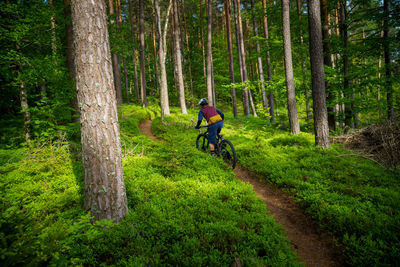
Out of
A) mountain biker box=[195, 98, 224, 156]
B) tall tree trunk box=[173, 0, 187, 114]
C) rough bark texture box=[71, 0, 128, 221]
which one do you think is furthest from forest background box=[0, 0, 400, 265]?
mountain biker box=[195, 98, 224, 156]

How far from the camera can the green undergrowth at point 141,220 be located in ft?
7.09

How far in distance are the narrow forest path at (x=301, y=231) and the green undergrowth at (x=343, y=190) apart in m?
0.19

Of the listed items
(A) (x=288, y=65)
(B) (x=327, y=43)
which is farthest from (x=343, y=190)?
(B) (x=327, y=43)

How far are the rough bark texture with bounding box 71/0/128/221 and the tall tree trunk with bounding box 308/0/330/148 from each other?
23.3 feet

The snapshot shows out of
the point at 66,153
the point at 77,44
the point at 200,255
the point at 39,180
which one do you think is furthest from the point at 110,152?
the point at 66,153

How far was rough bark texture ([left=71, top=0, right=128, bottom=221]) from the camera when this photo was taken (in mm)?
3010

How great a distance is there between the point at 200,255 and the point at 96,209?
6.47 ft

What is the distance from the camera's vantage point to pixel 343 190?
432 centimetres

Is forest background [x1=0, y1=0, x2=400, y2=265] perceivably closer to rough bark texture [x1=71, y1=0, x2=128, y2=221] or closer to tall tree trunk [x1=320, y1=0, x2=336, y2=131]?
tall tree trunk [x1=320, y1=0, x2=336, y2=131]

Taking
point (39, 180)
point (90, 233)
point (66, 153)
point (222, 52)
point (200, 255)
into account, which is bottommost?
point (200, 255)

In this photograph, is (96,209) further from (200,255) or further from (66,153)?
(66,153)

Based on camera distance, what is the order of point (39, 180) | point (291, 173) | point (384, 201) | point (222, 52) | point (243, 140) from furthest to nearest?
point (222, 52) < point (243, 140) < point (291, 173) < point (39, 180) < point (384, 201)

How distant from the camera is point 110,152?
3.19 m

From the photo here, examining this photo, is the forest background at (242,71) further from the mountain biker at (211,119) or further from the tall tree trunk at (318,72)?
the mountain biker at (211,119)
